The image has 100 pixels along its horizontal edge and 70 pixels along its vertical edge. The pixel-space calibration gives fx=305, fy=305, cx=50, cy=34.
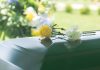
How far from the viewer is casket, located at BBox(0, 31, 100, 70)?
1396mm

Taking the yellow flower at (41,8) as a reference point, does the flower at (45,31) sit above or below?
below

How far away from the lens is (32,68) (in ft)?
4.51

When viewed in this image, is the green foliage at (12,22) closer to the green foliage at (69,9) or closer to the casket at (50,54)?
the casket at (50,54)

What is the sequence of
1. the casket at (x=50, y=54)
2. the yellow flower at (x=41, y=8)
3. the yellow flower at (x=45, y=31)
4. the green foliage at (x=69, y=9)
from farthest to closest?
1. the green foliage at (x=69, y=9)
2. the yellow flower at (x=41, y=8)
3. the yellow flower at (x=45, y=31)
4. the casket at (x=50, y=54)

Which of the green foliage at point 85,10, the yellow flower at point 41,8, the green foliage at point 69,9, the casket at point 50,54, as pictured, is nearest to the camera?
the casket at point 50,54

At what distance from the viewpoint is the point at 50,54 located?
1419 millimetres

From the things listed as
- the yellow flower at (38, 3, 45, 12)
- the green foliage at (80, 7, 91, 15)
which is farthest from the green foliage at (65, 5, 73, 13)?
the yellow flower at (38, 3, 45, 12)

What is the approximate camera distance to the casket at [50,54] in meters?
1.40

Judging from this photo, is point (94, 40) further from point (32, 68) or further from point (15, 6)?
point (15, 6)

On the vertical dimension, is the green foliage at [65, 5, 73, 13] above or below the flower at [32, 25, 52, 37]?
below

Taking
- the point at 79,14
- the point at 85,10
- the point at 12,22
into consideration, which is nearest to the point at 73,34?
the point at 12,22

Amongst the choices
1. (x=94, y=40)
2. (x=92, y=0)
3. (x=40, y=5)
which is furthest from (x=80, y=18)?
(x=94, y=40)

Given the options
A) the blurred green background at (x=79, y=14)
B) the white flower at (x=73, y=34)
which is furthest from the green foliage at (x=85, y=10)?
the white flower at (x=73, y=34)

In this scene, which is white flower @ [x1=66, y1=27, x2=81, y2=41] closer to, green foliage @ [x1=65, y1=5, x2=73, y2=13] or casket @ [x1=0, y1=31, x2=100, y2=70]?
casket @ [x1=0, y1=31, x2=100, y2=70]
